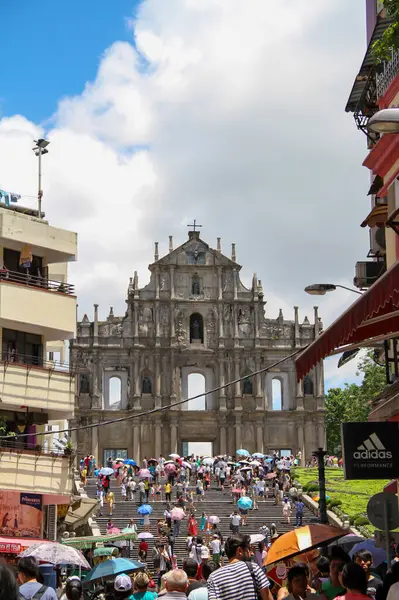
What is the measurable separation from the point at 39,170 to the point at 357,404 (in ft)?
129

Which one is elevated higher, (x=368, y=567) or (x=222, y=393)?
(x=222, y=393)

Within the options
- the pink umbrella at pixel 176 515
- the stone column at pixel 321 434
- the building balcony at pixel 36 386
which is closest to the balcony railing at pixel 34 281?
the building balcony at pixel 36 386

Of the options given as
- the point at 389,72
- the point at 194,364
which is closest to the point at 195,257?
the point at 194,364

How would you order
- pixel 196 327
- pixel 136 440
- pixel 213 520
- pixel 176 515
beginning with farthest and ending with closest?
pixel 196 327 → pixel 136 440 → pixel 213 520 → pixel 176 515

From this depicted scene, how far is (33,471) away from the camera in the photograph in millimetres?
32906

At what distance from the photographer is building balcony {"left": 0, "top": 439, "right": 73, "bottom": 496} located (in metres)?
32.0

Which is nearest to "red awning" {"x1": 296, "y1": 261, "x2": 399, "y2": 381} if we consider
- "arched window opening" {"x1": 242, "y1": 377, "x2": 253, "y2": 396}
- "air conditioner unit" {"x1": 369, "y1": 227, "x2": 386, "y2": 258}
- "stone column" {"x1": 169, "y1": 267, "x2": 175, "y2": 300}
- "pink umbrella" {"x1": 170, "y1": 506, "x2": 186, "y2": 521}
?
"air conditioner unit" {"x1": 369, "y1": 227, "x2": 386, "y2": 258}

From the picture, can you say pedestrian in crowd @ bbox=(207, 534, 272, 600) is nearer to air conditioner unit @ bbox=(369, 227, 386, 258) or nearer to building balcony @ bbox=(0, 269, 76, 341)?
air conditioner unit @ bbox=(369, 227, 386, 258)

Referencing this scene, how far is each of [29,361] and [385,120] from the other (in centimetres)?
2511

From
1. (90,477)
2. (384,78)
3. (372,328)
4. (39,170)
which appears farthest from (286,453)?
(372,328)

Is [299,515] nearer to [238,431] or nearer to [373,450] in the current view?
[373,450]

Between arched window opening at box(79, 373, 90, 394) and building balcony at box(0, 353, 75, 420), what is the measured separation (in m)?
34.7

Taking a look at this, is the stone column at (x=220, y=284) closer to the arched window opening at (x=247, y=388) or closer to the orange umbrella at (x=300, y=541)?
the arched window opening at (x=247, y=388)

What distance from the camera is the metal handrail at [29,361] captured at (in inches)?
1331
